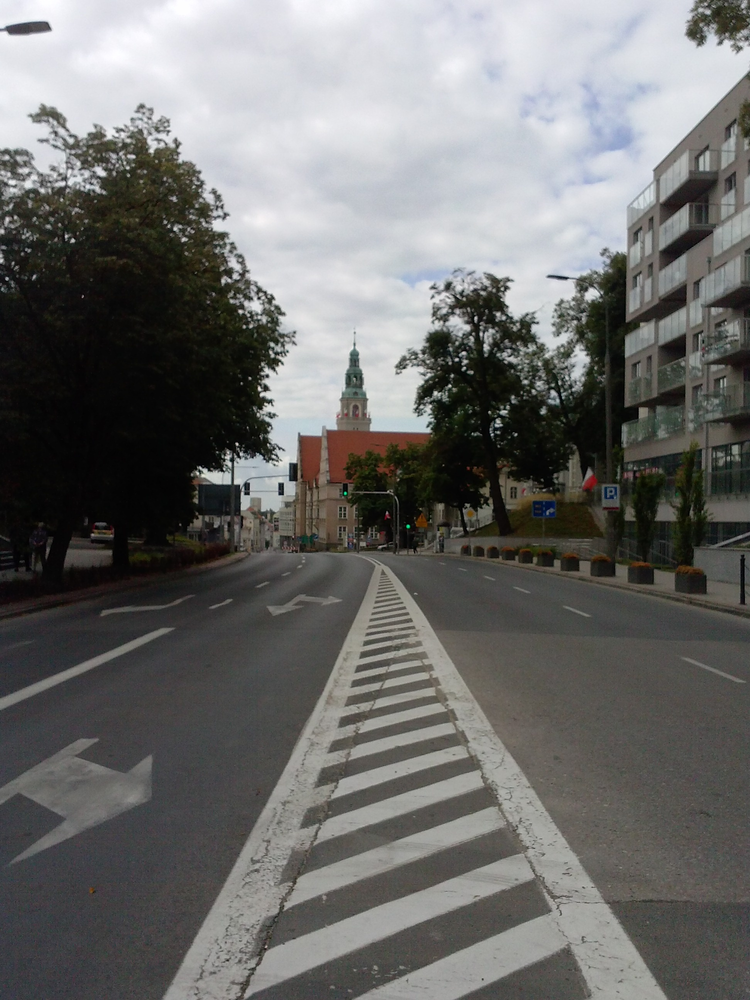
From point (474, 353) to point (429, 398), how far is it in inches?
165

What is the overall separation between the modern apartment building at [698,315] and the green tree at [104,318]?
19440mm

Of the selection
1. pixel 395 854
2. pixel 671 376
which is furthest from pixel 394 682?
pixel 671 376

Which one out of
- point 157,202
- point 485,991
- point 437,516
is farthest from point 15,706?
point 437,516

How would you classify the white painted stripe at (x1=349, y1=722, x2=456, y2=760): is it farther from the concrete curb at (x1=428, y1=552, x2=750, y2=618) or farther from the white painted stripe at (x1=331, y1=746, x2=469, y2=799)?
the concrete curb at (x1=428, y1=552, x2=750, y2=618)

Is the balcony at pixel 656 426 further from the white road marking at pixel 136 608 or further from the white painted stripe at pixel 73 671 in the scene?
the white painted stripe at pixel 73 671

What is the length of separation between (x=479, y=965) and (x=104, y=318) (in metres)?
22.7

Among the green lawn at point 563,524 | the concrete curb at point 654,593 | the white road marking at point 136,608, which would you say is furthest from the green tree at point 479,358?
the white road marking at point 136,608

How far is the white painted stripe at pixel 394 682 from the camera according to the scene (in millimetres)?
10852

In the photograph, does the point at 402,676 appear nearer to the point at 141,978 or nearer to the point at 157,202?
the point at 141,978

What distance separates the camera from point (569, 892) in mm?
4859

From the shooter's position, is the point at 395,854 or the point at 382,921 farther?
the point at 395,854

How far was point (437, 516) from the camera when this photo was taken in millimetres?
134000

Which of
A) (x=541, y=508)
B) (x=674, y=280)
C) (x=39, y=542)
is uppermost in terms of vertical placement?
(x=674, y=280)

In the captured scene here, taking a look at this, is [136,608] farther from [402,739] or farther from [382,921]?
[382,921]
